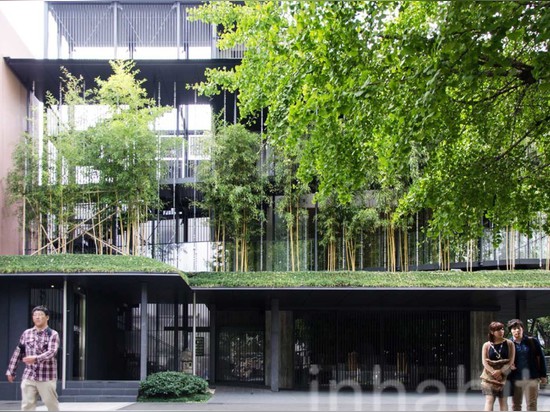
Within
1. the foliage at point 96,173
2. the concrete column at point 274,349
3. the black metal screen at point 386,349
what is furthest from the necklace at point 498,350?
the black metal screen at point 386,349

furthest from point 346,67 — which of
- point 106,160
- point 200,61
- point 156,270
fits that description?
point 200,61

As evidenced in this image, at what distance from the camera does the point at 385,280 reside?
1994cm

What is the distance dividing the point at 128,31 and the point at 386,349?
1131 cm

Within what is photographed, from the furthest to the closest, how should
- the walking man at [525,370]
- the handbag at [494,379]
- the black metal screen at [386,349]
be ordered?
the black metal screen at [386,349]
the walking man at [525,370]
the handbag at [494,379]

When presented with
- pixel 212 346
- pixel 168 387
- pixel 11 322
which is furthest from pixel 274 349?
pixel 11 322

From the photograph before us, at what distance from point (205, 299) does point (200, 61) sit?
630 centimetres

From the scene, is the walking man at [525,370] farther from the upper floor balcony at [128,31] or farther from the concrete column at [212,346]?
the upper floor balcony at [128,31]

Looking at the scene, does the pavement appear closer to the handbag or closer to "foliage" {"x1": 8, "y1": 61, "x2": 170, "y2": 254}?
"foliage" {"x1": 8, "y1": 61, "x2": 170, "y2": 254}

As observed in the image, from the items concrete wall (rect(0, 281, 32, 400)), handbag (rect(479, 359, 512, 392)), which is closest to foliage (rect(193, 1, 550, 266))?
handbag (rect(479, 359, 512, 392))

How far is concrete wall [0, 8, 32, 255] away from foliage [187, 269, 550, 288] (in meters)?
4.96

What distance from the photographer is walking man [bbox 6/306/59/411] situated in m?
9.19

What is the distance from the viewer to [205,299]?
2334 cm

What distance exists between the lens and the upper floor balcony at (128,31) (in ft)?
78.9

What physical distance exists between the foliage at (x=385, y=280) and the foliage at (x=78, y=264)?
8.39ft
